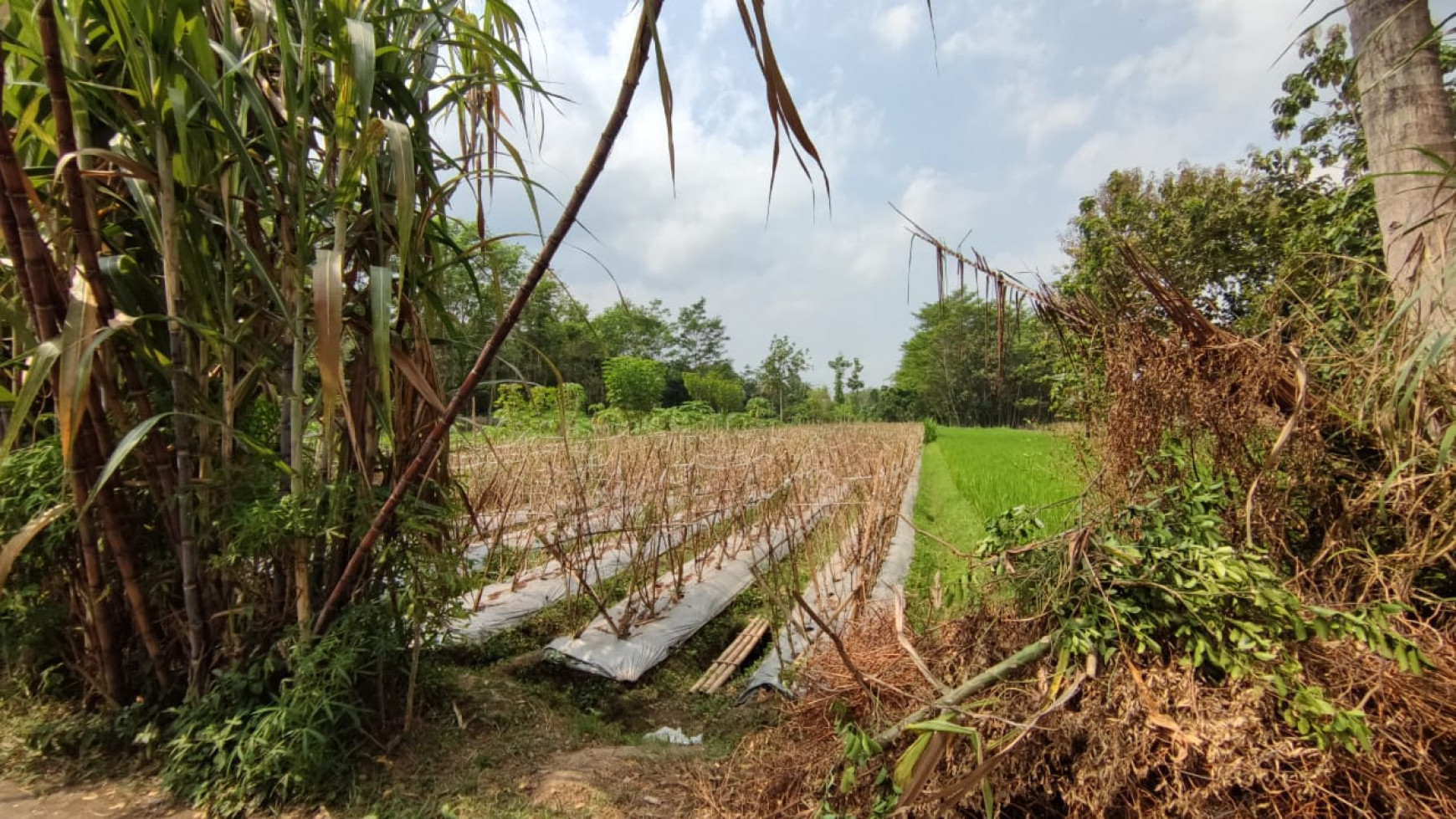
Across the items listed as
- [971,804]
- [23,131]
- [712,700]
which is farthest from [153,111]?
[712,700]

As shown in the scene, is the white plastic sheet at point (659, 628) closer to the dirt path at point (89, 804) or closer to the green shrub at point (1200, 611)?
the green shrub at point (1200, 611)

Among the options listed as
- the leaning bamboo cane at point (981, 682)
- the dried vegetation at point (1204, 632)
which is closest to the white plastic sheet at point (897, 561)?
the dried vegetation at point (1204, 632)

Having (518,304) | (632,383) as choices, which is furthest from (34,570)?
(632,383)

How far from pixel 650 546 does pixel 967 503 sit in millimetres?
4301

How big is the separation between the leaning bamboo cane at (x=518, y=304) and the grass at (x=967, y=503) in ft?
4.55

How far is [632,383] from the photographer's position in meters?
20.3

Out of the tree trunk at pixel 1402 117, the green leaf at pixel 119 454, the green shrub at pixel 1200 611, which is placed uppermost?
the tree trunk at pixel 1402 117

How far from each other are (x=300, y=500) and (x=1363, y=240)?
5.61 meters

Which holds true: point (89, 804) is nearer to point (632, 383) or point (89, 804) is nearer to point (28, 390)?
point (28, 390)

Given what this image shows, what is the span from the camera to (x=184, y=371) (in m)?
1.63

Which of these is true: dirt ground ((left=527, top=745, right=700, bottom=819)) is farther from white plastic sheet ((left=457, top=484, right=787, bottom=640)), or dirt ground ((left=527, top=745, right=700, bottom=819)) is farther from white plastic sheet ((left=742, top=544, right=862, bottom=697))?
white plastic sheet ((left=457, top=484, right=787, bottom=640))

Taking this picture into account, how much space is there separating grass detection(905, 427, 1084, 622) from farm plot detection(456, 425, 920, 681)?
43 cm

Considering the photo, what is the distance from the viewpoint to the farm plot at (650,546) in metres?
3.31

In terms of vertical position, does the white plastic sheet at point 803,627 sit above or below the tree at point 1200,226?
below
